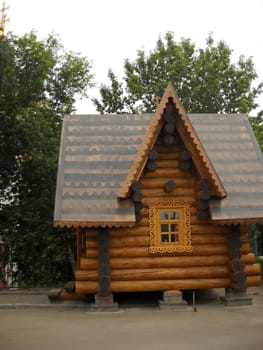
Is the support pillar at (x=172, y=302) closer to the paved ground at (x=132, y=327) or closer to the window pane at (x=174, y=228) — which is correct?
the paved ground at (x=132, y=327)

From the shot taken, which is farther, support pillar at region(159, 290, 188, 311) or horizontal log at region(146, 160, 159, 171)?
horizontal log at region(146, 160, 159, 171)

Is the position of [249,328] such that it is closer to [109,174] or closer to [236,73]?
[109,174]

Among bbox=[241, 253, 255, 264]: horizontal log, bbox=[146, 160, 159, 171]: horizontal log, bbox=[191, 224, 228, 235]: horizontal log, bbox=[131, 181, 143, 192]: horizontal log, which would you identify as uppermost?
bbox=[146, 160, 159, 171]: horizontal log

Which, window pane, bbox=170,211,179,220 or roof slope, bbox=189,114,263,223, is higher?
roof slope, bbox=189,114,263,223

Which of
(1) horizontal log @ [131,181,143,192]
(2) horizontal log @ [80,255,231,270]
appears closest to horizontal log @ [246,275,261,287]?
(2) horizontal log @ [80,255,231,270]

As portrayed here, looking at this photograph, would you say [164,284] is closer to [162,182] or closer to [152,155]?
[162,182]

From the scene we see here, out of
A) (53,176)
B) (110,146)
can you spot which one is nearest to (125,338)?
(110,146)

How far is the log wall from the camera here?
500 inches

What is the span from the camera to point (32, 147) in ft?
67.5

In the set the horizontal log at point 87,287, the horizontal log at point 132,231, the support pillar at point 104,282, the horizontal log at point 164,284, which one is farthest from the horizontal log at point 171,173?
the horizontal log at point 87,287

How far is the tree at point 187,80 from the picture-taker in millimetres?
30203

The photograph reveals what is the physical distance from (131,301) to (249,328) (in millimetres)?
5110

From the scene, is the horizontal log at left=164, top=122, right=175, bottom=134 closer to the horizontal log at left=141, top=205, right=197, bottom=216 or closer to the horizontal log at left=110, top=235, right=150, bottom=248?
the horizontal log at left=141, top=205, right=197, bottom=216

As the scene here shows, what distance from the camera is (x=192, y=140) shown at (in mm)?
12844
